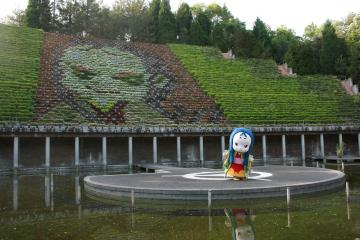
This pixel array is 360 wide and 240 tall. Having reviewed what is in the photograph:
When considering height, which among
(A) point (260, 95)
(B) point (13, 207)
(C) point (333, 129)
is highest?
(A) point (260, 95)

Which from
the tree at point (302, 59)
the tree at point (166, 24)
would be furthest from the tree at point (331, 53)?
the tree at point (166, 24)

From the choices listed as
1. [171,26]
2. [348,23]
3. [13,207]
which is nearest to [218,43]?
[171,26]

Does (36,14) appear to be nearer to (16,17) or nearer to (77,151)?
(16,17)

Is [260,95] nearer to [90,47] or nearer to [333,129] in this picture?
[333,129]

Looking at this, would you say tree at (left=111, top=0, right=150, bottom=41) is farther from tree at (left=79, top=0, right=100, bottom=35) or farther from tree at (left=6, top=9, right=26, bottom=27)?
tree at (left=6, top=9, right=26, bottom=27)

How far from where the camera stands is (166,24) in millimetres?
76562

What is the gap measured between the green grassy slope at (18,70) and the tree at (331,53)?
40830 millimetres

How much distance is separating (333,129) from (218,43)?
35.7m

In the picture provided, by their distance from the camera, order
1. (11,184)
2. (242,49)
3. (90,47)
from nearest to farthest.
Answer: (11,184) → (90,47) → (242,49)

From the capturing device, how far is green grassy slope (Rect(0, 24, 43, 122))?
113 feet

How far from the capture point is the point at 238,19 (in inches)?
3947

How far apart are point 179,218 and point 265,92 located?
38104 millimetres

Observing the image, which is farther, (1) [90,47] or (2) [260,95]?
(1) [90,47]

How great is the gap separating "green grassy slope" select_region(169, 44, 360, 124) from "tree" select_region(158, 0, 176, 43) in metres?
12.4
